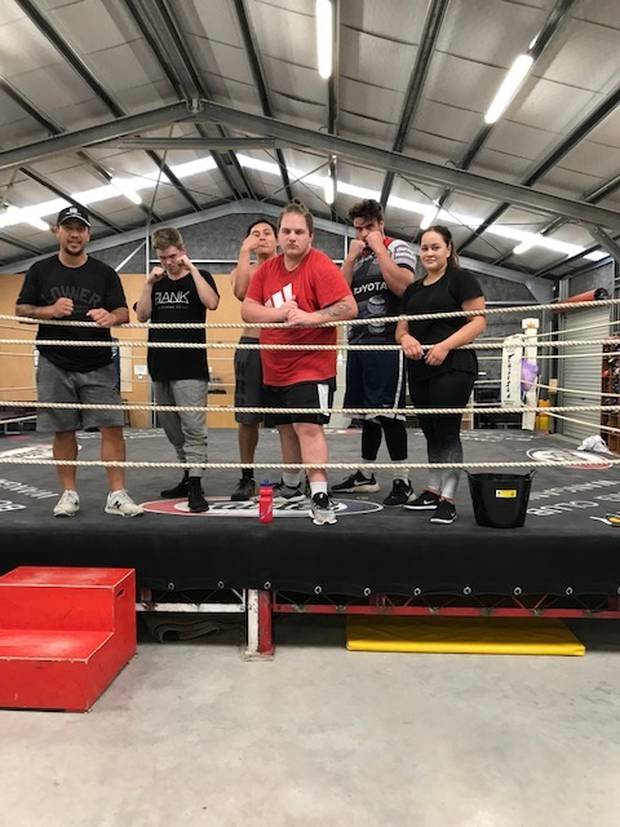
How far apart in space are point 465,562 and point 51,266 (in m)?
2.03

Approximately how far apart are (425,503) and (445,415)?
0.40 m

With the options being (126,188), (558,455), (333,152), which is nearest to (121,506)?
(558,455)

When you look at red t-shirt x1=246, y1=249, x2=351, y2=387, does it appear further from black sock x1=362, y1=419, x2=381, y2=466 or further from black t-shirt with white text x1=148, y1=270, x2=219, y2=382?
black sock x1=362, y1=419, x2=381, y2=466

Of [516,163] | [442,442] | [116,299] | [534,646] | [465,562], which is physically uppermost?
[516,163]

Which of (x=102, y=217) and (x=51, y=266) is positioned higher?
(x=102, y=217)

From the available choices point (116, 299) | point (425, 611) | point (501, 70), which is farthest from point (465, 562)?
point (501, 70)

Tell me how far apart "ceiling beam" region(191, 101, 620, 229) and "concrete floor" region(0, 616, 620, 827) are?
6.67 meters

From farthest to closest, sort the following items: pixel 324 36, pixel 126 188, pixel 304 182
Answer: pixel 304 182 < pixel 126 188 < pixel 324 36

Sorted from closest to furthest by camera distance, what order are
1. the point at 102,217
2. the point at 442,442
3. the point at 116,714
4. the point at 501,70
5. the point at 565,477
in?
1. the point at 116,714
2. the point at 442,442
3. the point at 565,477
4. the point at 501,70
5. the point at 102,217

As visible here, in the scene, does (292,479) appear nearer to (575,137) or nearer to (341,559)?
(341,559)

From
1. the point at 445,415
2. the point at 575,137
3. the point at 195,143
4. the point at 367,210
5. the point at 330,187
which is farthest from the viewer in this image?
the point at 330,187

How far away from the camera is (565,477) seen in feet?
11.5

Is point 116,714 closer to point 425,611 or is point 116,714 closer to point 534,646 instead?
point 425,611

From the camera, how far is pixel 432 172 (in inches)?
307
